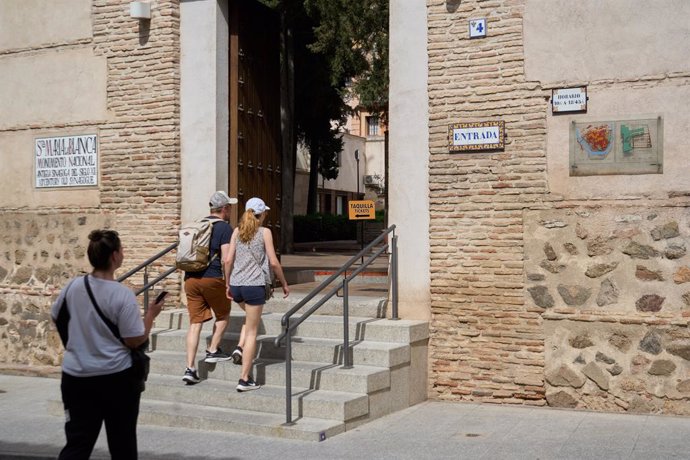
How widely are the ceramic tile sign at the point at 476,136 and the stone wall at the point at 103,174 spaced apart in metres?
3.48

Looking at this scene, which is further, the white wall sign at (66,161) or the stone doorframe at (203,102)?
the white wall sign at (66,161)

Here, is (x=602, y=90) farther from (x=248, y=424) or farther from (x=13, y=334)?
(x=13, y=334)

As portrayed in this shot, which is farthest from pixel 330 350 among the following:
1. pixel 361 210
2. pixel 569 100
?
pixel 361 210

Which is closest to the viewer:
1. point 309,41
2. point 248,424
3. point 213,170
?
point 248,424

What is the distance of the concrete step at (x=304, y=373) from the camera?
902 centimetres

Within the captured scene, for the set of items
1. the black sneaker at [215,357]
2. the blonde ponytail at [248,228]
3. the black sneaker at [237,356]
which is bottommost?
the black sneaker at [215,357]

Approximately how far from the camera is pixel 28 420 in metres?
9.34

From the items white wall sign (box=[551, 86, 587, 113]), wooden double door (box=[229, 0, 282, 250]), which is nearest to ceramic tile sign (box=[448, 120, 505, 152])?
white wall sign (box=[551, 86, 587, 113])

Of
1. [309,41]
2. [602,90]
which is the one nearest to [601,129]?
[602,90]

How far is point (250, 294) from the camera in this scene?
29.7 feet

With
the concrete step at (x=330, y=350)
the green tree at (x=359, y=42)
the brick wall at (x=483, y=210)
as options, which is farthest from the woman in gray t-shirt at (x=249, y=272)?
the green tree at (x=359, y=42)

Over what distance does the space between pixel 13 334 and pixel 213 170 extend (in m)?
3.66

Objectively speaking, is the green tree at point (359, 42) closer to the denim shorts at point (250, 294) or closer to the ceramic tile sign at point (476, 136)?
the ceramic tile sign at point (476, 136)

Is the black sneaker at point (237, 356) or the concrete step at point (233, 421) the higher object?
the black sneaker at point (237, 356)
